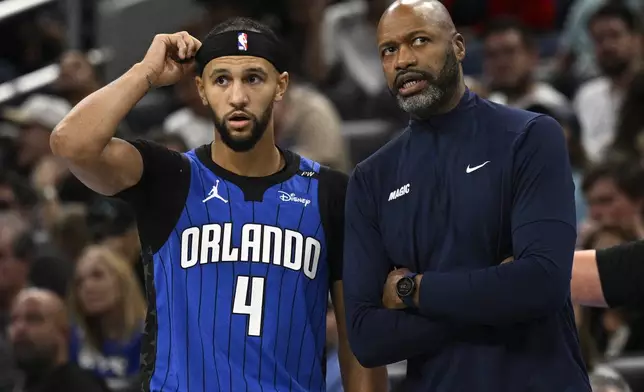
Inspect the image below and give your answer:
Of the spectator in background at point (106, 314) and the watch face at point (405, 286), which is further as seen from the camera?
the spectator in background at point (106, 314)

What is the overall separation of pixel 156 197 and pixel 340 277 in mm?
650

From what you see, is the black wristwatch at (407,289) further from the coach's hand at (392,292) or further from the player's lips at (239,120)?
the player's lips at (239,120)

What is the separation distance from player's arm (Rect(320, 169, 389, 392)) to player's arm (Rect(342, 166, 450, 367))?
228mm

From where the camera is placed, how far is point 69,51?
10609 mm

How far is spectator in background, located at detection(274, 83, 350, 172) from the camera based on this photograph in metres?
A: 8.12

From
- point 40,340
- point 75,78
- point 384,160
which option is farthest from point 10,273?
point 384,160

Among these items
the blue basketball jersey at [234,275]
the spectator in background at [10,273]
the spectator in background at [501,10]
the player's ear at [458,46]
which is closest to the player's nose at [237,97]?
the blue basketball jersey at [234,275]

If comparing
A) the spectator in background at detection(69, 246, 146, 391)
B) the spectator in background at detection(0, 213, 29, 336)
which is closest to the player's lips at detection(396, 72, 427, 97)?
the spectator in background at detection(69, 246, 146, 391)

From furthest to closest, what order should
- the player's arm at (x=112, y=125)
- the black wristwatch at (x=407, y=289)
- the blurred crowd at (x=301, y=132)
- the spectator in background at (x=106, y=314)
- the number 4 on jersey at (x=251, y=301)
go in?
the spectator in background at (x=106, y=314) → the blurred crowd at (x=301, y=132) → the number 4 on jersey at (x=251, y=301) → the player's arm at (x=112, y=125) → the black wristwatch at (x=407, y=289)

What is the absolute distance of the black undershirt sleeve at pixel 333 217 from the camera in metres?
4.22

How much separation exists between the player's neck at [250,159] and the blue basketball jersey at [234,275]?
0.11 feet

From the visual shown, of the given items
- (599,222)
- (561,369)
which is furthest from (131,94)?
(599,222)

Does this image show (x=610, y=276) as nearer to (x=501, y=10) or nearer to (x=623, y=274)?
(x=623, y=274)

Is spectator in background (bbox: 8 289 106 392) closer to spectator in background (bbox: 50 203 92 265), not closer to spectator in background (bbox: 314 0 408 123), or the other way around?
spectator in background (bbox: 50 203 92 265)
